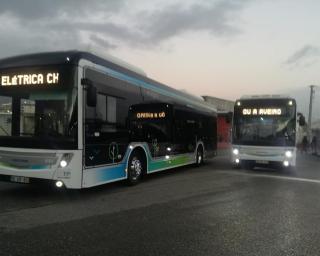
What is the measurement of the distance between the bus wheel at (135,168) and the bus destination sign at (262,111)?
250 inches

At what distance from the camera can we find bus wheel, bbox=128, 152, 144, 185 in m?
10.4

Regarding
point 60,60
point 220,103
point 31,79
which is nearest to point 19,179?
point 31,79

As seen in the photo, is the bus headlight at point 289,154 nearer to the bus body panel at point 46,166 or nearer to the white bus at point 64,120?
the white bus at point 64,120

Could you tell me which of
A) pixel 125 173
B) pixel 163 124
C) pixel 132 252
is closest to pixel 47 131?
pixel 125 173

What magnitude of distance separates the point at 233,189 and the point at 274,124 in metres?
5.35

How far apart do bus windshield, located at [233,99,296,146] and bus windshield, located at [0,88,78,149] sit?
9319 mm

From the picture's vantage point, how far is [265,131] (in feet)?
49.8

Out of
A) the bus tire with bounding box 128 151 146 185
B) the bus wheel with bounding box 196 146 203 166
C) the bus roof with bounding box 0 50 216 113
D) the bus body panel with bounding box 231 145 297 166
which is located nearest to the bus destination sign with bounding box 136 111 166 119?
the bus tire with bounding box 128 151 146 185

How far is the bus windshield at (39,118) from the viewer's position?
788cm

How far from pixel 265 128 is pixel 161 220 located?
9517 mm

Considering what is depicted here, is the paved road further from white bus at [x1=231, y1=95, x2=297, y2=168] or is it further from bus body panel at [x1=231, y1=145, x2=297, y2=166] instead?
white bus at [x1=231, y1=95, x2=297, y2=168]

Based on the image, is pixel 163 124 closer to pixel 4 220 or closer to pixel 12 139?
pixel 12 139

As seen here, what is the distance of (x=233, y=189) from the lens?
1070 cm

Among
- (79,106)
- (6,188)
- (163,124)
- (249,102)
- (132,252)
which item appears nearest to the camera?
(132,252)
